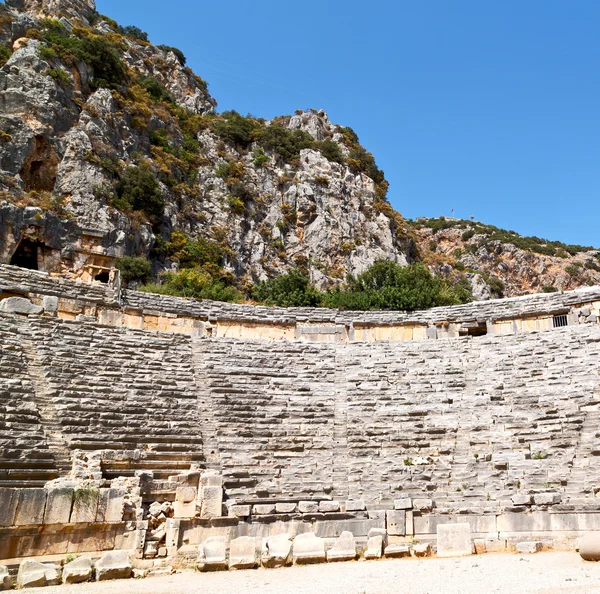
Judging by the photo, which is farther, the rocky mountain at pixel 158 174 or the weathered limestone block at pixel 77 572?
the rocky mountain at pixel 158 174

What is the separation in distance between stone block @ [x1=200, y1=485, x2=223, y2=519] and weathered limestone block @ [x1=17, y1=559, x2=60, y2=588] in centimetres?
265

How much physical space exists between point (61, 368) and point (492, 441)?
940cm

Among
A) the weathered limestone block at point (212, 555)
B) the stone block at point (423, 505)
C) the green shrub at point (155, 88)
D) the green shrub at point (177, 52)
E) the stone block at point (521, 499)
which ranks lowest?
the weathered limestone block at point (212, 555)

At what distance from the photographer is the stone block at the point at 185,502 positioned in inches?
402

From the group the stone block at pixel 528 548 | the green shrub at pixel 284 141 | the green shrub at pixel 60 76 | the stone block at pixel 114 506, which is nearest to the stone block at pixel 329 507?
the stone block at pixel 528 548

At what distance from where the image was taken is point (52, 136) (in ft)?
95.0

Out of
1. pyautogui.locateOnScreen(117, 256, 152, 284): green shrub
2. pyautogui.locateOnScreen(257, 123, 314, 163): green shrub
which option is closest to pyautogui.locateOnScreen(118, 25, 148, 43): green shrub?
pyautogui.locateOnScreen(257, 123, 314, 163): green shrub

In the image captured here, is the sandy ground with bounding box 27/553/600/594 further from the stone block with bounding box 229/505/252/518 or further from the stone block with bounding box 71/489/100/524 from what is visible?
the stone block with bounding box 229/505/252/518

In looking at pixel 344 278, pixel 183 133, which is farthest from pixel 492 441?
pixel 183 133

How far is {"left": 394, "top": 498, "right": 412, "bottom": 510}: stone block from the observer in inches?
420

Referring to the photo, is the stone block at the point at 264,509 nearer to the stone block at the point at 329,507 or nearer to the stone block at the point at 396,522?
the stone block at the point at 329,507

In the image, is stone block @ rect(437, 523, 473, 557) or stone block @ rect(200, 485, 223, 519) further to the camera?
stone block @ rect(200, 485, 223, 519)

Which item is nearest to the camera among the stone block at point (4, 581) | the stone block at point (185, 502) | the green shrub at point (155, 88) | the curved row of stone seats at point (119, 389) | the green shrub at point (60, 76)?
the stone block at point (4, 581)

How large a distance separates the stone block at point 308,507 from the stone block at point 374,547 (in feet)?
5.48
